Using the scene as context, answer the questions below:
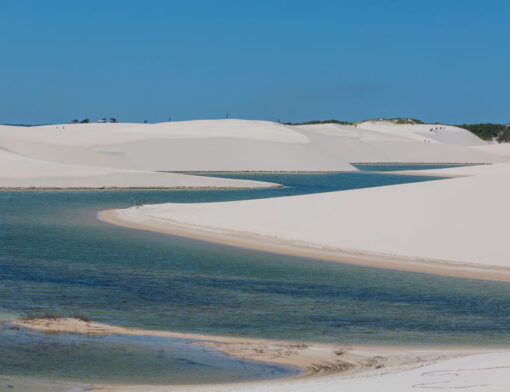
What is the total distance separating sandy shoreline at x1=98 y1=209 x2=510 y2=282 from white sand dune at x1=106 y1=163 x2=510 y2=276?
0.13 metres

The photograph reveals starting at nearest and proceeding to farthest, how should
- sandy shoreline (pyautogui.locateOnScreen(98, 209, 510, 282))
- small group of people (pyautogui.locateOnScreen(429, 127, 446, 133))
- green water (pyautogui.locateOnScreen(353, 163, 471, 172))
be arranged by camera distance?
1. sandy shoreline (pyautogui.locateOnScreen(98, 209, 510, 282))
2. green water (pyautogui.locateOnScreen(353, 163, 471, 172))
3. small group of people (pyautogui.locateOnScreen(429, 127, 446, 133))

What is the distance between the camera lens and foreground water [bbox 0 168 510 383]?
14.5 m

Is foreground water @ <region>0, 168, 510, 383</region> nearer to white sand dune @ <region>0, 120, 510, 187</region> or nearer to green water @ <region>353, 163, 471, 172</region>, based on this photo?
white sand dune @ <region>0, 120, 510, 187</region>

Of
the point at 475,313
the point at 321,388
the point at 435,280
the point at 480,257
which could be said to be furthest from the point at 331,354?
the point at 480,257

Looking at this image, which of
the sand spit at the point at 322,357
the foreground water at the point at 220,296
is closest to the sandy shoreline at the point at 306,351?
the sand spit at the point at 322,357

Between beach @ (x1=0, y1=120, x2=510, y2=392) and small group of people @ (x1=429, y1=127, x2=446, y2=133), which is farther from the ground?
small group of people @ (x1=429, y1=127, x2=446, y2=133)

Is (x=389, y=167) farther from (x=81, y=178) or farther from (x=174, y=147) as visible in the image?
(x=81, y=178)

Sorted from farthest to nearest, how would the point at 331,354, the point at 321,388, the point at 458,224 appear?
1. the point at 458,224
2. the point at 331,354
3. the point at 321,388

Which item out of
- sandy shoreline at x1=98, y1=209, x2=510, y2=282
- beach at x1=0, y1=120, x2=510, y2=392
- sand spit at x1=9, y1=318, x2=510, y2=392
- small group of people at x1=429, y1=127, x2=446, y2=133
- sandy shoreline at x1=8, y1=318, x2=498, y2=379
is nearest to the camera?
sand spit at x1=9, y1=318, x2=510, y2=392

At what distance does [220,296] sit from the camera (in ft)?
60.2

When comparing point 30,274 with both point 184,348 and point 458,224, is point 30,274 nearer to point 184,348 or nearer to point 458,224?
point 184,348

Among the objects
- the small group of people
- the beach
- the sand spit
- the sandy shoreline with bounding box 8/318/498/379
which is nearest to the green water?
the beach

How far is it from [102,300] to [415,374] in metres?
8.78

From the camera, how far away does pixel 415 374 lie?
10.3 metres
